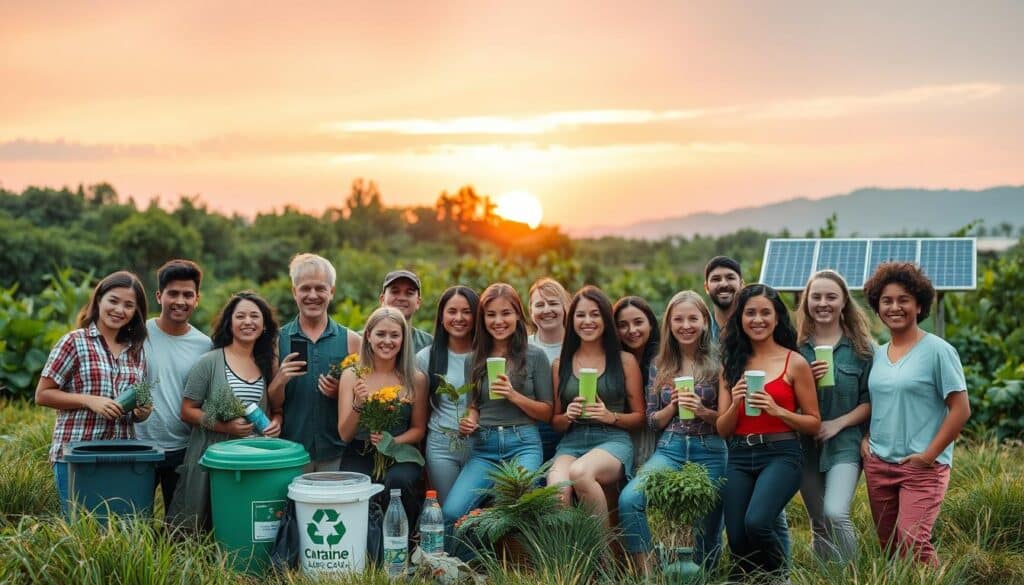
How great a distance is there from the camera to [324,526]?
5594 mm

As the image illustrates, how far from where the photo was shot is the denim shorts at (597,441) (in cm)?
605

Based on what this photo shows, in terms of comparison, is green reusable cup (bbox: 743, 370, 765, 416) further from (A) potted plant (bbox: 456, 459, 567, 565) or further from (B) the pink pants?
(A) potted plant (bbox: 456, 459, 567, 565)

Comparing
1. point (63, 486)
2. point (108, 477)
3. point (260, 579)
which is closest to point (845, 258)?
point (260, 579)

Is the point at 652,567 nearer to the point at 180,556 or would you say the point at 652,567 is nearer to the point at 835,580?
the point at 835,580

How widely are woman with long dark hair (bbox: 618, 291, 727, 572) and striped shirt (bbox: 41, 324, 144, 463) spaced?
3.08 meters

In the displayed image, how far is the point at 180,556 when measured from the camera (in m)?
5.23

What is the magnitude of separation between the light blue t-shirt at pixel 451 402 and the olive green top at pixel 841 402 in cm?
206

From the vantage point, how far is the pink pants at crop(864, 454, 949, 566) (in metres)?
5.39

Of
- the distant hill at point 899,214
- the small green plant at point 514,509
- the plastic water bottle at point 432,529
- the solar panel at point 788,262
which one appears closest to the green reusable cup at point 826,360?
the small green plant at point 514,509

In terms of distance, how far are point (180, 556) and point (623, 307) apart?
296 centimetres

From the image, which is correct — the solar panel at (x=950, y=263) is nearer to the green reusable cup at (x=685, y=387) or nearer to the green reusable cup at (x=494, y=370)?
the green reusable cup at (x=685, y=387)

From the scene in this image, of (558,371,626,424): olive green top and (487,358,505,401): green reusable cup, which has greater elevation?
(487,358,505,401): green reusable cup

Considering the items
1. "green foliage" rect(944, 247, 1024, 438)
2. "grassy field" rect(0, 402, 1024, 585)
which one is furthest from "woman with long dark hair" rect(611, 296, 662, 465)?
"green foliage" rect(944, 247, 1024, 438)

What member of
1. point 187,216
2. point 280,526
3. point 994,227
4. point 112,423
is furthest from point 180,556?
point 994,227
